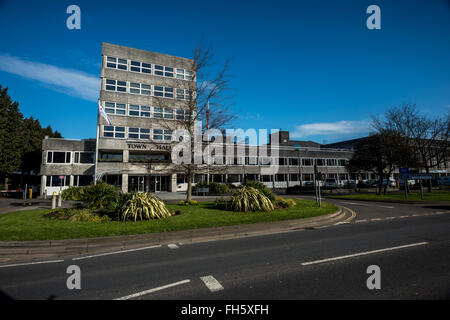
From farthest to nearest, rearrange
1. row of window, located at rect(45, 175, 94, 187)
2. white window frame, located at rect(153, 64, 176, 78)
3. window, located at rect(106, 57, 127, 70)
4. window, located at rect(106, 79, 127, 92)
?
white window frame, located at rect(153, 64, 176, 78), window, located at rect(106, 57, 127, 70), window, located at rect(106, 79, 127, 92), row of window, located at rect(45, 175, 94, 187)

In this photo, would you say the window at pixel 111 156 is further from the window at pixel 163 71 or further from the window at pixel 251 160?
the window at pixel 251 160

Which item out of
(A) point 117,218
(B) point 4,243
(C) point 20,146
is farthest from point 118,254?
(C) point 20,146

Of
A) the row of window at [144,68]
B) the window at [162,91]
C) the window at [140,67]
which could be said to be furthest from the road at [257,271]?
the window at [140,67]

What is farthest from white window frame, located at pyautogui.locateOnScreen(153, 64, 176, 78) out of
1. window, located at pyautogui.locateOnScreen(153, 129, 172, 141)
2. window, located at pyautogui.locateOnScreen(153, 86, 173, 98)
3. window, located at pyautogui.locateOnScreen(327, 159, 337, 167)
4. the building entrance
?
window, located at pyautogui.locateOnScreen(327, 159, 337, 167)

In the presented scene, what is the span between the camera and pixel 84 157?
30312 mm

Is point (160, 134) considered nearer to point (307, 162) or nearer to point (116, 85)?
point (116, 85)

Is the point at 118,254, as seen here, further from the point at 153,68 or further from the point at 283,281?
the point at 153,68

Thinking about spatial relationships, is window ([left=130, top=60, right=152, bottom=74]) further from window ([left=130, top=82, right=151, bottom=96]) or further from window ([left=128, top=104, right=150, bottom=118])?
window ([left=128, top=104, right=150, bottom=118])

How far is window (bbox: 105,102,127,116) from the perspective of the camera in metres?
30.0

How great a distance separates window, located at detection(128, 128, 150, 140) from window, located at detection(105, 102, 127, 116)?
254cm

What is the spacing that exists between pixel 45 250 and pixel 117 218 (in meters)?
3.55

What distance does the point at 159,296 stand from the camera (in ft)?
12.5

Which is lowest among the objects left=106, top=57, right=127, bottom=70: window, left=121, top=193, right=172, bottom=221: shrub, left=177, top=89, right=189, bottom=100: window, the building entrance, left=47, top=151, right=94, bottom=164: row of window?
left=121, top=193, right=172, bottom=221: shrub

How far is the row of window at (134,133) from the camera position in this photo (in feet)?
98.7
